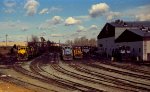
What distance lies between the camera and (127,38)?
63844 mm

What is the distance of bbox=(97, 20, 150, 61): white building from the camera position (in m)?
54.0

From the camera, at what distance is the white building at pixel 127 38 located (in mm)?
54044

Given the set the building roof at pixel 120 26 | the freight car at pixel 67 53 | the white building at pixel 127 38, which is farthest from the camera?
the building roof at pixel 120 26

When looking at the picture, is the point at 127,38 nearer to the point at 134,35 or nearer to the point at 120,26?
the point at 134,35

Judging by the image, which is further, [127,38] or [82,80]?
[127,38]

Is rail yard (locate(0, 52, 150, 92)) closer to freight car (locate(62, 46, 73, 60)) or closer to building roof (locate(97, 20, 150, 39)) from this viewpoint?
freight car (locate(62, 46, 73, 60))

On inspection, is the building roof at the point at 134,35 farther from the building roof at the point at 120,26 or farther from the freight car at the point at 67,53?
the freight car at the point at 67,53

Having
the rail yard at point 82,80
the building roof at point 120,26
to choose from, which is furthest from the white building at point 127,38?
the rail yard at point 82,80

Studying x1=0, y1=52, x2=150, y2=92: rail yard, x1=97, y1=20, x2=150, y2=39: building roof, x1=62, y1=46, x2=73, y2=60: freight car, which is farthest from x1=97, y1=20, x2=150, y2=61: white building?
x1=0, y1=52, x2=150, y2=92: rail yard

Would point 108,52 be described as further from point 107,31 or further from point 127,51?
point 127,51

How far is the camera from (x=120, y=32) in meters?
74.0

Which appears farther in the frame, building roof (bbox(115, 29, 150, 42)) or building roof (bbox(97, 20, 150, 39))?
building roof (bbox(97, 20, 150, 39))

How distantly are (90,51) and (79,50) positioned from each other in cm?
2812

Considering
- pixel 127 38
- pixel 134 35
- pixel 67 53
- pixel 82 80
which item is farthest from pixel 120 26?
pixel 82 80
